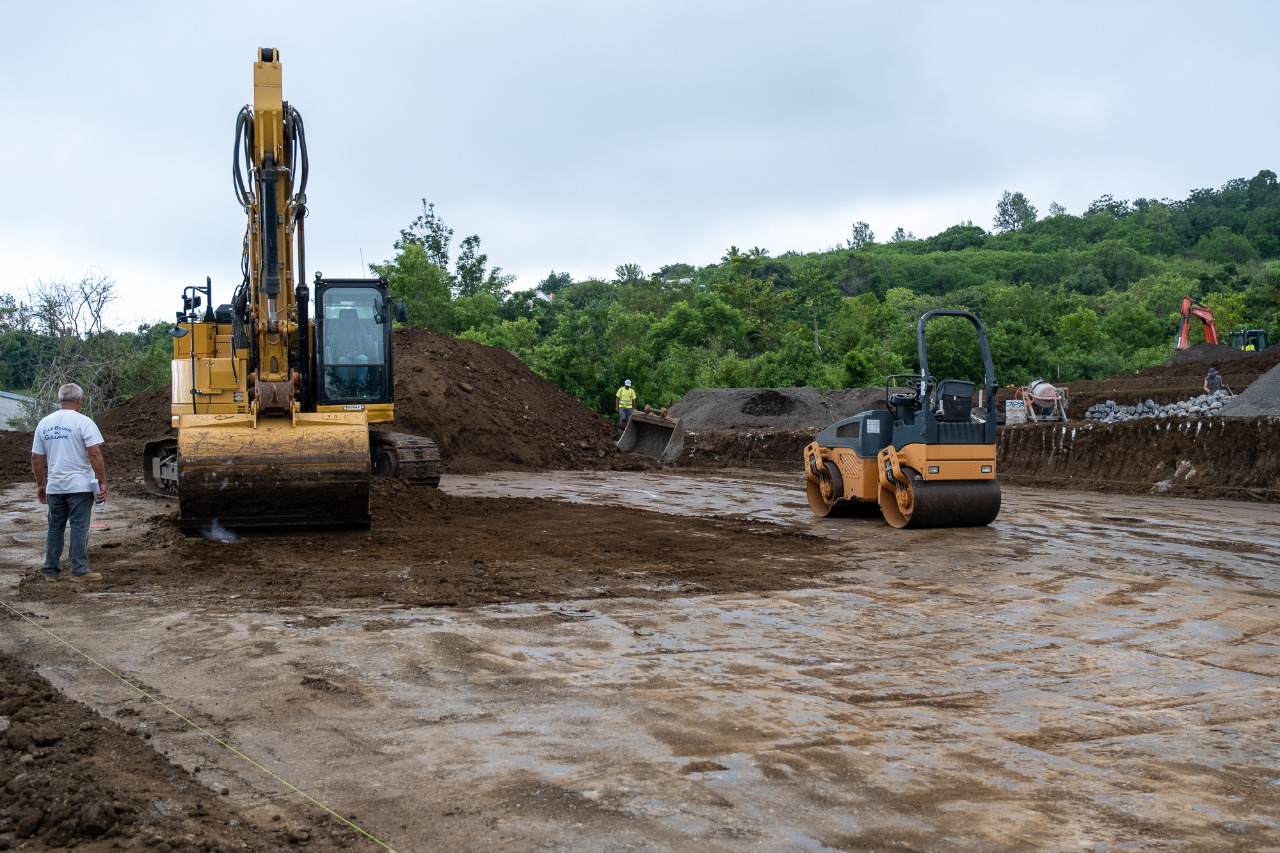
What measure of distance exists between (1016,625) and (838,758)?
10.5ft

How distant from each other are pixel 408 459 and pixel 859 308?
143ft

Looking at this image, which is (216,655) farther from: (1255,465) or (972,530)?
(1255,465)

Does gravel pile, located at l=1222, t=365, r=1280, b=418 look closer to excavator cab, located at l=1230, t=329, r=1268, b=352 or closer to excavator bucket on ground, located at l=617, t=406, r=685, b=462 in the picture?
excavator bucket on ground, located at l=617, t=406, r=685, b=462

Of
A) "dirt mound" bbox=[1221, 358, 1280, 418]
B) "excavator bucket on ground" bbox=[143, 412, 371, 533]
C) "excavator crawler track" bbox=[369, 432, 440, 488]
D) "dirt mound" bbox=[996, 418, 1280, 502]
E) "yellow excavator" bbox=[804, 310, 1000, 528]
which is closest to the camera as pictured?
"excavator bucket on ground" bbox=[143, 412, 371, 533]

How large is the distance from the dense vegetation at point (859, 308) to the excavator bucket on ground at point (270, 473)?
23333mm

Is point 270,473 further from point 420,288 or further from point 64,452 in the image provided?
point 420,288

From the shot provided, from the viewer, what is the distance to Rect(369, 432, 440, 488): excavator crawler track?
1523 centimetres

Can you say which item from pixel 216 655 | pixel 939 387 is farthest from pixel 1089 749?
pixel 939 387

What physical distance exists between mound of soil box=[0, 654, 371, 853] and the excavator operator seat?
9207mm

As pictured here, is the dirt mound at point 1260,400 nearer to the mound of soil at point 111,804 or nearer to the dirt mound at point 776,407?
the dirt mound at point 776,407

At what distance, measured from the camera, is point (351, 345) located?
13.1m

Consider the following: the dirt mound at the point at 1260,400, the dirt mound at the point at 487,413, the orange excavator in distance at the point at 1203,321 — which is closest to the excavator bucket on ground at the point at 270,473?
the dirt mound at the point at 487,413

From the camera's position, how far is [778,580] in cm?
860

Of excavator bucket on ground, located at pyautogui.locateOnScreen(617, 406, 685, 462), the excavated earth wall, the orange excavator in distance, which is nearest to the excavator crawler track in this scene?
the excavated earth wall
